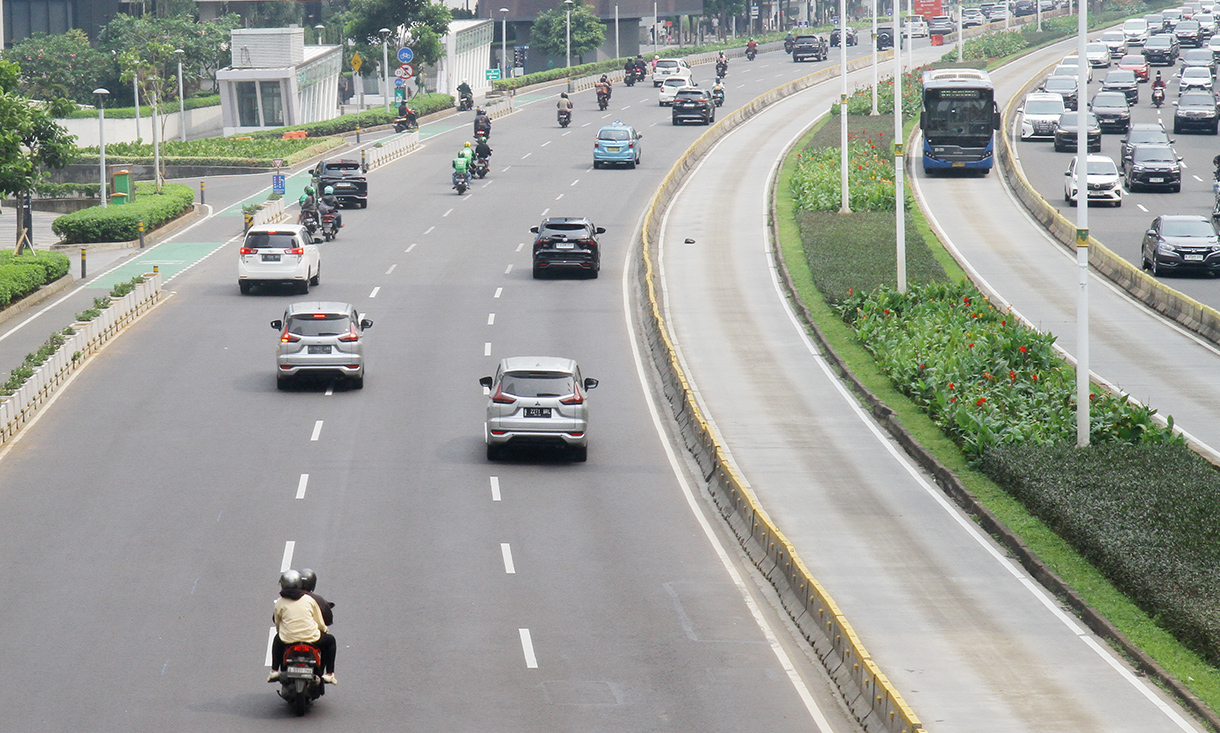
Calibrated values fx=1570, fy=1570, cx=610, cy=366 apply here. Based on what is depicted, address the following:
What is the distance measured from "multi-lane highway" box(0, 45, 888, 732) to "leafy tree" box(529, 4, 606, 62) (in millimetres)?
80882

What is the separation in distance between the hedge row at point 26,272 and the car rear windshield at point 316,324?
1261cm

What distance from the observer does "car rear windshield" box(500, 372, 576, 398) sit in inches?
1053

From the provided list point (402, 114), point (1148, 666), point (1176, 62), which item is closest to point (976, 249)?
point (1148, 666)

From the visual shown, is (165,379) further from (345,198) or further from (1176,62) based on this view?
(1176,62)

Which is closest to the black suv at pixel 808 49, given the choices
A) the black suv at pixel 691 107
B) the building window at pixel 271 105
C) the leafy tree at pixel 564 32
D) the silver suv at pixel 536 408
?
the leafy tree at pixel 564 32

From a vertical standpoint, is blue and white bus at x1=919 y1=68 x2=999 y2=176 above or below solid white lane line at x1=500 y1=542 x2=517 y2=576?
above

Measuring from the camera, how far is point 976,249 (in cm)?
4866

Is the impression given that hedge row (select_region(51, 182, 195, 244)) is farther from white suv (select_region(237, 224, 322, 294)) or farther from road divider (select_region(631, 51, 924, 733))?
road divider (select_region(631, 51, 924, 733))

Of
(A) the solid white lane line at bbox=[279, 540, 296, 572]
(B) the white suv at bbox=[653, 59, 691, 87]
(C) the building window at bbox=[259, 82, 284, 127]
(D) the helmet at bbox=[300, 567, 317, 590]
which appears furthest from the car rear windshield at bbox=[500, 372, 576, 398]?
(C) the building window at bbox=[259, 82, 284, 127]

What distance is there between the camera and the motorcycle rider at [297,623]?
14.8m

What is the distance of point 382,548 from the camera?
72.9ft

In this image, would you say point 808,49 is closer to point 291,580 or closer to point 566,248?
point 566,248

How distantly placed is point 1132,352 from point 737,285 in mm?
12182

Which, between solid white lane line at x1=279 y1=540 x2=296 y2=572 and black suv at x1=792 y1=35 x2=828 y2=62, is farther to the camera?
black suv at x1=792 y1=35 x2=828 y2=62
